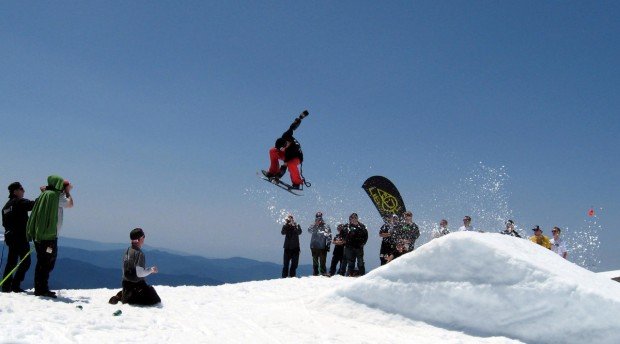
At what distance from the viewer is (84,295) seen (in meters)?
8.60

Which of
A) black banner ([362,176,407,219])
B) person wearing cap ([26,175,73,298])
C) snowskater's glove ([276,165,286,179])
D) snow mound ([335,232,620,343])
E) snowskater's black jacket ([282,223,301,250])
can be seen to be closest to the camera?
snow mound ([335,232,620,343])

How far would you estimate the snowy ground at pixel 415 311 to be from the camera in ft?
19.0

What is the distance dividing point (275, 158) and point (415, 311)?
6.86 meters

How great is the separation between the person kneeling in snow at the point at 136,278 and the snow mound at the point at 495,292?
12.3 ft

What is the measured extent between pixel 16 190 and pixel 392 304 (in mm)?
7367

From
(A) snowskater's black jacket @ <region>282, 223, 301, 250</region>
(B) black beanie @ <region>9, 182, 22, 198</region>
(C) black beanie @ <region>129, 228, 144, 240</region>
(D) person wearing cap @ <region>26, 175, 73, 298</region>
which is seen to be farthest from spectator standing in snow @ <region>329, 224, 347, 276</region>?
(B) black beanie @ <region>9, 182, 22, 198</region>

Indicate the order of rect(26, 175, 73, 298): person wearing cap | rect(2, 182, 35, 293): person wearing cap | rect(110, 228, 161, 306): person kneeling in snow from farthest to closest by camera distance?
rect(2, 182, 35, 293): person wearing cap < rect(110, 228, 161, 306): person kneeling in snow < rect(26, 175, 73, 298): person wearing cap

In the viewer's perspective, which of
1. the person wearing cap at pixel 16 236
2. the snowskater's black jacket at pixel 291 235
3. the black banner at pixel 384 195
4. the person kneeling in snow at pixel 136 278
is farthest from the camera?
the black banner at pixel 384 195

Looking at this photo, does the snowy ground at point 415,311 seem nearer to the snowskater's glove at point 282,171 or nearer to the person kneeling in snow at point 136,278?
the person kneeling in snow at point 136,278

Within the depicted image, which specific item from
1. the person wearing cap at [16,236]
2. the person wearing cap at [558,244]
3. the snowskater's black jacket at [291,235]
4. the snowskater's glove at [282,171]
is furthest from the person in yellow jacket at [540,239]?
the person wearing cap at [16,236]

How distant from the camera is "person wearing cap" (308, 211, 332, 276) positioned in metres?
13.5

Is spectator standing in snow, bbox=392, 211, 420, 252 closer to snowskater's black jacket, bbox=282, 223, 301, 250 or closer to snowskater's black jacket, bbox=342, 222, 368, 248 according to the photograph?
snowskater's black jacket, bbox=342, 222, 368, 248

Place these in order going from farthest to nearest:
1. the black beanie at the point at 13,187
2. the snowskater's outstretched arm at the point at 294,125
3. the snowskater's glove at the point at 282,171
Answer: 1. the snowskater's glove at the point at 282,171
2. the snowskater's outstretched arm at the point at 294,125
3. the black beanie at the point at 13,187

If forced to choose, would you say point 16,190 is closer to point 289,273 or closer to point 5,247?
point 5,247
